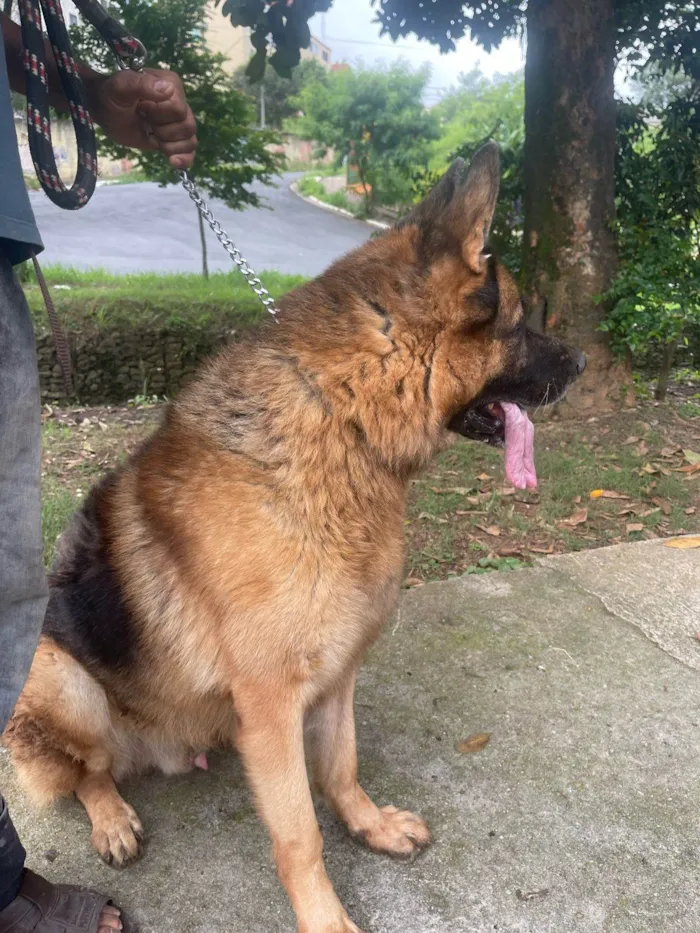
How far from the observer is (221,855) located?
2205 mm

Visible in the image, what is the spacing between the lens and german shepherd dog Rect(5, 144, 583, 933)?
1.89m

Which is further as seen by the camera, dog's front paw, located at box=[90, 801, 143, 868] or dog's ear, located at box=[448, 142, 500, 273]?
dog's front paw, located at box=[90, 801, 143, 868]

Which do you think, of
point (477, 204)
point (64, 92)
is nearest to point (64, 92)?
point (64, 92)

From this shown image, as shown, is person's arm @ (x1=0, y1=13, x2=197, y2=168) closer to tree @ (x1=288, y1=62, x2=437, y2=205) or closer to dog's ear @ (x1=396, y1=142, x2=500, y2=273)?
dog's ear @ (x1=396, y1=142, x2=500, y2=273)

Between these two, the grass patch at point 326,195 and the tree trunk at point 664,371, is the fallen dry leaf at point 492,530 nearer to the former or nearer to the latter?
the tree trunk at point 664,371

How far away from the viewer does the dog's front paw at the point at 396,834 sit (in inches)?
86.6

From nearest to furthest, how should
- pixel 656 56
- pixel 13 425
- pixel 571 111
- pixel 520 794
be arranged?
pixel 13 425, pixel 520 794, pixel 571 111, pixel 656 56

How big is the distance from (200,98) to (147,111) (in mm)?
9717

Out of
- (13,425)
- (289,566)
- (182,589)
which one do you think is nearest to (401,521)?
(289,566)

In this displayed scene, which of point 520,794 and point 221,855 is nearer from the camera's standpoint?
point 221,855

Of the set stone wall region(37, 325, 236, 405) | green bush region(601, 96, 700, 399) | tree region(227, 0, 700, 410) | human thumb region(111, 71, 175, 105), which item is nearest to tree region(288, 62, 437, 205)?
stone wall region(37, 325, 236, 405)

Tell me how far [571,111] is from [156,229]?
68.8 feet

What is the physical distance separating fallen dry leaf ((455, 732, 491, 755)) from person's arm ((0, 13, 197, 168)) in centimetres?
224

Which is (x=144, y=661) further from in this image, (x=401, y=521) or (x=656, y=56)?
(x=656, y=56)
